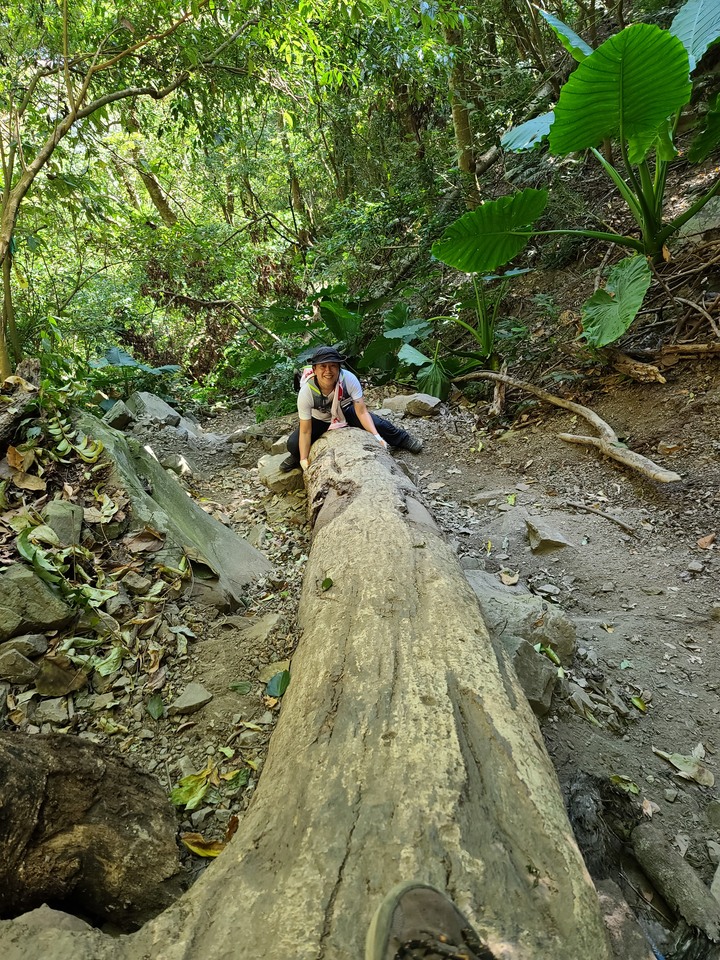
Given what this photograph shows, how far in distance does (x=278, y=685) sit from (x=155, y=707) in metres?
0.46

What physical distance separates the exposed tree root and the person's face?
6.06ft

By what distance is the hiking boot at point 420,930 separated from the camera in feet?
2.61

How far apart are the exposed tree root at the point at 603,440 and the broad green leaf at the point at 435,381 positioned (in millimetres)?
541

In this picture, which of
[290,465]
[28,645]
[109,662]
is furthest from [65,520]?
[290,465]

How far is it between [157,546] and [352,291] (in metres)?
6.67

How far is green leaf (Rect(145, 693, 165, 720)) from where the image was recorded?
75.7 inches

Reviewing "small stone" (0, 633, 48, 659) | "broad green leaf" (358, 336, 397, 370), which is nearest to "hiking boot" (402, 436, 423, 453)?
"broad green leaf" (358, 336, 397, 370)

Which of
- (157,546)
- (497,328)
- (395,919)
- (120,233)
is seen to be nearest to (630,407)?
(497,328)

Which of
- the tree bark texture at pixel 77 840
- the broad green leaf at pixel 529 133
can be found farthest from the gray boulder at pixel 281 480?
the broad green leaf at pixel 529 133

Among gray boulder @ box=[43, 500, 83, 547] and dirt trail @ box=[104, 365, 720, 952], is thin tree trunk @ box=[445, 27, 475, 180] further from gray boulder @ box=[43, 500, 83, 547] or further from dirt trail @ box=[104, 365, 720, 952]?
gray boulder @ box=[43, 500, 83, 547]

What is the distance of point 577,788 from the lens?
163 cm

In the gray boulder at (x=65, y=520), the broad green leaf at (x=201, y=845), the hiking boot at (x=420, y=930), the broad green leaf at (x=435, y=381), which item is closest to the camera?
the hiking boot at (x=420, y=930)

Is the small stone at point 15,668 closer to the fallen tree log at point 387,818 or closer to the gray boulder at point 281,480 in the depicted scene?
the fallen tree log at point 387,818

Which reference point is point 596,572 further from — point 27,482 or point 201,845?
point 27,482
